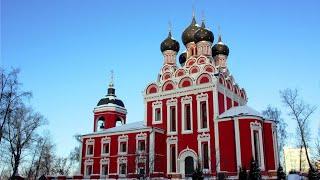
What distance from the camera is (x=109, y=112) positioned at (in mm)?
41406

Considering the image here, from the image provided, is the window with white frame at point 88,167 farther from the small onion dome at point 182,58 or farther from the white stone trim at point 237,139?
the small onion dome at point 182,58

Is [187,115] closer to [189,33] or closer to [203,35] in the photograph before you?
[203,35]

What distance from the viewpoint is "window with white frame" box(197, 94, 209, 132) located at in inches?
1184

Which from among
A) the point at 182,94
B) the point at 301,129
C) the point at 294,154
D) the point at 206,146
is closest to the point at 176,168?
the point at 206,146

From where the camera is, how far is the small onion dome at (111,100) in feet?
139

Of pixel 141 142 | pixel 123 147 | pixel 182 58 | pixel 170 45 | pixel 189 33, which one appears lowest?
pixel 123 147

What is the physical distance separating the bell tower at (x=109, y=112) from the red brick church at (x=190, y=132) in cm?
638

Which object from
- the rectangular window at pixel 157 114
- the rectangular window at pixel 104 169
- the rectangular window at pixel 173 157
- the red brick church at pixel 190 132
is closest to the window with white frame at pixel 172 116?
the red brick church at pixel 190 132

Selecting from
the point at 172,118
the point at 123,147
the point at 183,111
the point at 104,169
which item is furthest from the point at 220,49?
the point at 104,169

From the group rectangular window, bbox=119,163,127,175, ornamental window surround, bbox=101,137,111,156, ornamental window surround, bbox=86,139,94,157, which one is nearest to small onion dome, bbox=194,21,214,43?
ornamental window surround, bbox=101,137,111,156

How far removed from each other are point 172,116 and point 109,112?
11489mm

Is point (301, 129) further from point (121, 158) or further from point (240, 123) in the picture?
point (121, 158)

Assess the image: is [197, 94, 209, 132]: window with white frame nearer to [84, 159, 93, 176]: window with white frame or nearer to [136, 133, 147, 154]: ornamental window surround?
[136, 133, 147, 154]: ornamental window surround

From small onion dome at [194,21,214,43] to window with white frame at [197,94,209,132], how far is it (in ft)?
22.9
